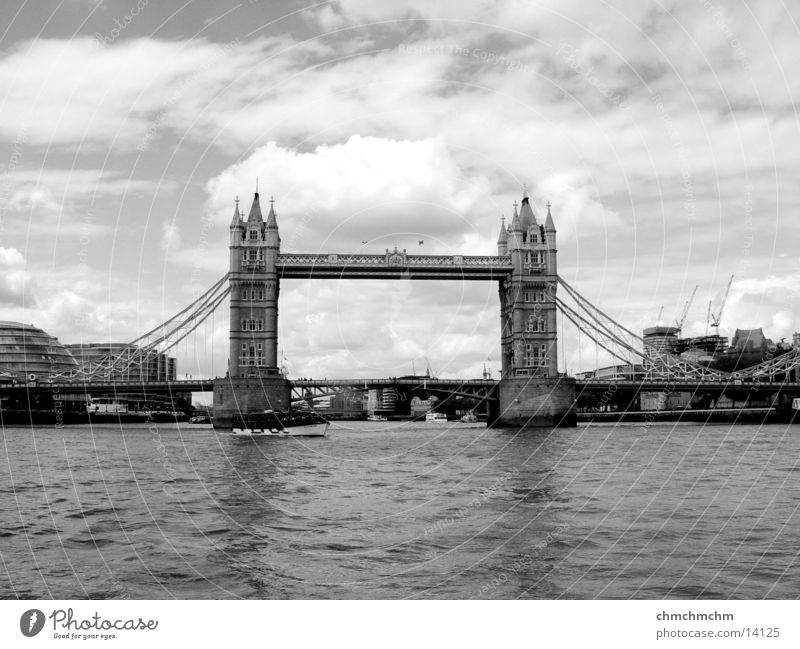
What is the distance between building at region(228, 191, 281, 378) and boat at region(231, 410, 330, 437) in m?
12.3

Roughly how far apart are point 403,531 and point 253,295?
65930mm

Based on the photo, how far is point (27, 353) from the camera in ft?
378

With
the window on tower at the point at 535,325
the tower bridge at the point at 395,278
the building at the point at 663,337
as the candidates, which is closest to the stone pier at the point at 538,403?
the tower bridge at the point at 395,278

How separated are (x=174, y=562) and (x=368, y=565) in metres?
3.53

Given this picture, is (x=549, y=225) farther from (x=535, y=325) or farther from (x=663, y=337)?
(x=663, y=337)

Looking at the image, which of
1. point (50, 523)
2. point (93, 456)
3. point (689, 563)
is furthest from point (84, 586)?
point (93, 456)

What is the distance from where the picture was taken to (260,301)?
8194 centimetres

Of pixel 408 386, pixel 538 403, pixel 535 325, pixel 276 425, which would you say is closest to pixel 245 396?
pixel 276 425

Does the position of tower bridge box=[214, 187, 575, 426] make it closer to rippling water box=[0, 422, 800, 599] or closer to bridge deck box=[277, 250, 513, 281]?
bridge deck box=[277, 250, 513, 281]

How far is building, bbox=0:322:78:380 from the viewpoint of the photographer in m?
116

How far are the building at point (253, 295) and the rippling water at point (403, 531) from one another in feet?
151

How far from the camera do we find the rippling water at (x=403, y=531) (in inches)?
530

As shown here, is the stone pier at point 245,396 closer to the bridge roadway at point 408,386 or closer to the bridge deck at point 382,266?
the bridge roadway at point 408,386

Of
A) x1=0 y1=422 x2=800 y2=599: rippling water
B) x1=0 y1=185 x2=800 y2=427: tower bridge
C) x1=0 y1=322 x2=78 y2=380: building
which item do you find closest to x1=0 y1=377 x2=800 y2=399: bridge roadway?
x1=0 y1=185 x2=800 y2=427: tower bridge
